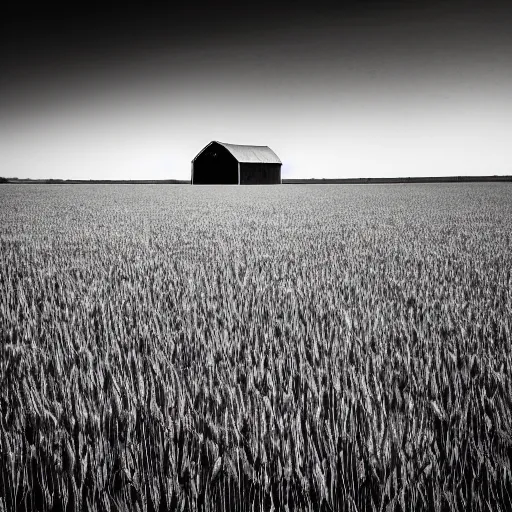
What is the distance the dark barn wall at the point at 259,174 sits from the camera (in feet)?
160

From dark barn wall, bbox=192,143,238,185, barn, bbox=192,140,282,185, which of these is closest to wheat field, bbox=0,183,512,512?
barn, bbox=192,140,282,185

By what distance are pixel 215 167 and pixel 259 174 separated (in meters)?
6.26

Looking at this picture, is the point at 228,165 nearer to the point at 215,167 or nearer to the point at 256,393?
the point at 215,167

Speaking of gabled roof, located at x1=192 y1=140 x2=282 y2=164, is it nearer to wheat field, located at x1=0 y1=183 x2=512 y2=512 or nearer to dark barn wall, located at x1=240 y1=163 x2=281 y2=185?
dark barn wall, located at x1=240 y1=163 x2=281 y2=185

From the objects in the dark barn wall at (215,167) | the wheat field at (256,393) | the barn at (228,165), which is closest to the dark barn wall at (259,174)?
the barn at (228,165)

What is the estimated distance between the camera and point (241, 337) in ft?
6.78

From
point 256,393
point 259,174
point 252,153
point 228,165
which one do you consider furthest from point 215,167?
point 256,393

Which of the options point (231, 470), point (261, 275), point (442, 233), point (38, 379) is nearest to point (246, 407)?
point (231, 470)

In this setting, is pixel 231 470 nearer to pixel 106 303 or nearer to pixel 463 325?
pixel 463 325

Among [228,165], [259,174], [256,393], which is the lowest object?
[256,393]

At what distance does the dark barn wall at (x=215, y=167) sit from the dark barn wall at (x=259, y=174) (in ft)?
4.21

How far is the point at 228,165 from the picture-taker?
48.2m

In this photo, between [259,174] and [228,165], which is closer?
[228,165]

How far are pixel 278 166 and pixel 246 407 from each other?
56327 millimetres
